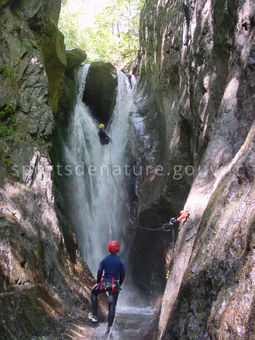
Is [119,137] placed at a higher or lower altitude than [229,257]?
higher

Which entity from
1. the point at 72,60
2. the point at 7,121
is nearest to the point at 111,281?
the point at 7,121

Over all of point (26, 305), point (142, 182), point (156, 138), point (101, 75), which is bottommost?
point (26, 305)

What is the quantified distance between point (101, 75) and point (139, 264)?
10.3 m

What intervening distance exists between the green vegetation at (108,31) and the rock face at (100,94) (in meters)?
5.51

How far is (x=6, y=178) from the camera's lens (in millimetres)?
6379

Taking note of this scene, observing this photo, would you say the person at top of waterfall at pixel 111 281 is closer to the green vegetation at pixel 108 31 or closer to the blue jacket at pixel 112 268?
the blue jacket at pixel 112 268

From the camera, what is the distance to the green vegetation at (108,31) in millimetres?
23766

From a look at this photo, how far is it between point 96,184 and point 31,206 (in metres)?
7.26

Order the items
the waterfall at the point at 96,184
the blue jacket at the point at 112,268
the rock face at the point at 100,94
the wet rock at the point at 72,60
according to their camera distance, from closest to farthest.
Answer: the blue jacket at the point at 112,268 → the waterfall at the point at 96,184 → the wet rock at the point at 72,60 → the rock face at the point at 100,94

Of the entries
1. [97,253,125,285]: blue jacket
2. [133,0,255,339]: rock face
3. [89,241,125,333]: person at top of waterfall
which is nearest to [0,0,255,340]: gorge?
[133,0,255,339]: rock face

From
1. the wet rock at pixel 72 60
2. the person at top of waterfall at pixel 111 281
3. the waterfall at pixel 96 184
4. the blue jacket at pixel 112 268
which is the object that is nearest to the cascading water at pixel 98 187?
the waterfall at pixel 96 184

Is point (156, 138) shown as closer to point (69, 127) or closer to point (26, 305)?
point (69, 127)

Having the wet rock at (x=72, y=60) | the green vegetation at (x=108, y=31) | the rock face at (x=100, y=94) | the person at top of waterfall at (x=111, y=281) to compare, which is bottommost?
the person at top of waterfall at (x=111, y=281)

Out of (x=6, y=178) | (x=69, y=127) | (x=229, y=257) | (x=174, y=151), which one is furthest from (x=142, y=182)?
(x=229, y=257)
